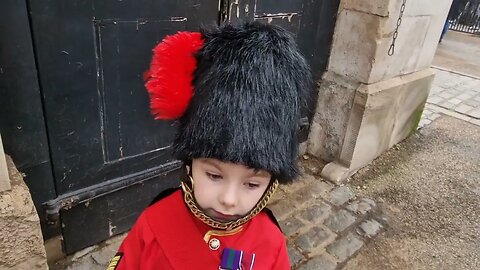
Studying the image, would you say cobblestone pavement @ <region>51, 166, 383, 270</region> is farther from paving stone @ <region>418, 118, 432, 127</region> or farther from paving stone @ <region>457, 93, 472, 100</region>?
paving stone @ <region>457, 93, 472, 100</region>

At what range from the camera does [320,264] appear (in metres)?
2.37

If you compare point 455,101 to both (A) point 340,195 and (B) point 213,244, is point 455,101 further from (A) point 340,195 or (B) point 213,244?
(B) point 213,244

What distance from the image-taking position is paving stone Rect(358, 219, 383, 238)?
2.68 meters

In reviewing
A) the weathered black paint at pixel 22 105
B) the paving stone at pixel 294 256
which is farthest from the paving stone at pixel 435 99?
the weathered black paint at pixel 22 105

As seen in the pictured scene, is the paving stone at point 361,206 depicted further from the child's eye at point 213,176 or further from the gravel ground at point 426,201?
the child's eye at point 213,176

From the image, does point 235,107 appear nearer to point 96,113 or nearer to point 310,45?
point 96,113

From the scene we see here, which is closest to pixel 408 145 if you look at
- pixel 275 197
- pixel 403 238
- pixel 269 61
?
pixel 403 238

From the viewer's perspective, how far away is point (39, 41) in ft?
5.46

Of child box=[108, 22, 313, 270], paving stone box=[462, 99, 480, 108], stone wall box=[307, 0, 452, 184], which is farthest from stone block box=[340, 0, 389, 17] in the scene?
paving stone box=[462, 99, 480, 108]

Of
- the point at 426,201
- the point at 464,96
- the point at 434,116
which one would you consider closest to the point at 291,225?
the point at 426,201

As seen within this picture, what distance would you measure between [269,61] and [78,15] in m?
1.02

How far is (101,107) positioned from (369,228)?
1.81 m

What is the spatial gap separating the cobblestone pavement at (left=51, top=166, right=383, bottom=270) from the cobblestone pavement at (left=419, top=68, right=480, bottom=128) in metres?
1.79

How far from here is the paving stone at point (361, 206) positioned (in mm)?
2887
